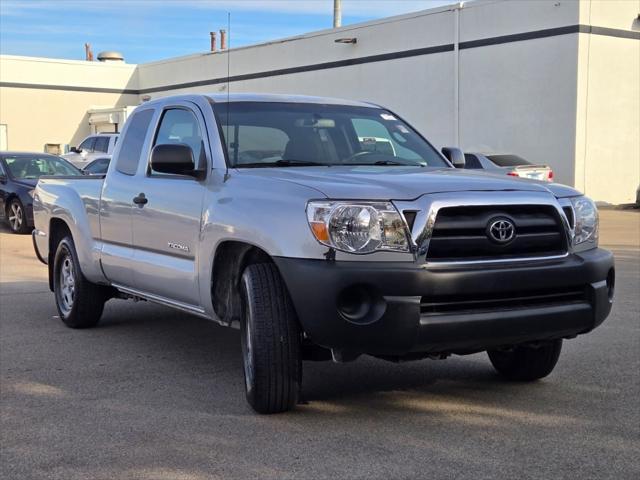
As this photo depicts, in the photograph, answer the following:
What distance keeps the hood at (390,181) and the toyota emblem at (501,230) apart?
0.22m

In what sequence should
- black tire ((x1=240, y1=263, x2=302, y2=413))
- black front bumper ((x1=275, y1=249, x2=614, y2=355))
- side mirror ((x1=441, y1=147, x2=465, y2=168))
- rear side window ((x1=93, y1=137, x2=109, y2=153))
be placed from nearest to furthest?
black front bumper ((x1=275, y1=249, x2=614, y2=355))
black tire ((x1=240, y1=263, x2=302, y2=413))
side mirror ((x1=441, y1=147, x2=465, y2=168))
rear side window ((x1=93, y1=137, x2=109, y2=153))

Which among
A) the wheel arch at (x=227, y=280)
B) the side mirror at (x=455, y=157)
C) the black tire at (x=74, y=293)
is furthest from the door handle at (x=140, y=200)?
the side mirror at (x=455, y=157)

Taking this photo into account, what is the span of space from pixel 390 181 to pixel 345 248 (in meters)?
0.56

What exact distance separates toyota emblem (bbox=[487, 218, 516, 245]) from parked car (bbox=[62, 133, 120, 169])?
71.5 feet

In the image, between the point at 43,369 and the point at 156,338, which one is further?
the point at 156,338

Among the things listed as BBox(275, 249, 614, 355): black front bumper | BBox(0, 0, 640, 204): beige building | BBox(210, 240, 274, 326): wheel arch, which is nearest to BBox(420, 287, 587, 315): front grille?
BBox(275, 249, 614, 355): black front bumper

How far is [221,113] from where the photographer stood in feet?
19.4

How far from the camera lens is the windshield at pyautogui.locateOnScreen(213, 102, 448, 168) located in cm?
571

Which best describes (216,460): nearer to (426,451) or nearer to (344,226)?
(426,451)

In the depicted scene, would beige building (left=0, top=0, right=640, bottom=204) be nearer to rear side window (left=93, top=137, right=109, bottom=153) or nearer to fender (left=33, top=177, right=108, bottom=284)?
rear side window (left=93, top=137, right=109, bottom=153)

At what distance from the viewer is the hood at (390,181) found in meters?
4.57

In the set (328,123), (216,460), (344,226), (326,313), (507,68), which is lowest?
(216,460)

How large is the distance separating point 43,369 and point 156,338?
132 centimetres

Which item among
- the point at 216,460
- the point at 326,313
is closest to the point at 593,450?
the point at 326,313
